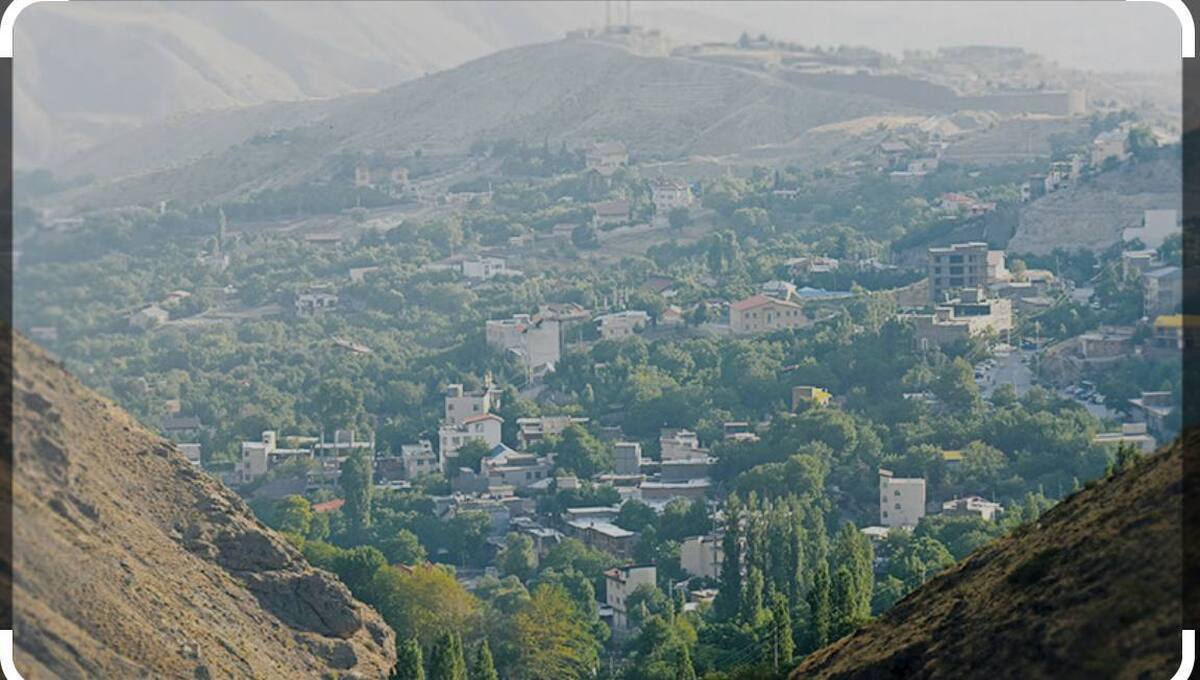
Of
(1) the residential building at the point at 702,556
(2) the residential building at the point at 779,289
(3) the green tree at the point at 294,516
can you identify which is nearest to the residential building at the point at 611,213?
(2) the residential building at the point at 779,289

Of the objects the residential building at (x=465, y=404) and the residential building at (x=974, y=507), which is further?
A: the residential building at (x=465, y=404)

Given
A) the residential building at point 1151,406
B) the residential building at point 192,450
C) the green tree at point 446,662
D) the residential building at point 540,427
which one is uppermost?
the green tree at point 446,662

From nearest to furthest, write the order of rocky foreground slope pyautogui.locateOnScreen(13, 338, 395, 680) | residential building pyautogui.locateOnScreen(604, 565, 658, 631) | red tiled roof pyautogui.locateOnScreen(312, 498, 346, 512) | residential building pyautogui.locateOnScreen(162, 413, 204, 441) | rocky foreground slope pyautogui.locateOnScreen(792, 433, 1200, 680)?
rocky foreground slope pyautogui.locateOnScreen(792, 433, 1200, 680) < rocky foreground slope pyautogui.locateOnScreen(13, 338, 395, 680) < residential building pyautogui.locateOnScreen(604, 565, 658, 631) < red tiled roof pyautogui.locateOnScreen(312, 498, 346, 512) < residential building pyautogui.locateOnScreen(162, 413, 204, 441)

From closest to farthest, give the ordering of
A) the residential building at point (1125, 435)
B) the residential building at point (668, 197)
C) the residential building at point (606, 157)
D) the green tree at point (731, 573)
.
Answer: the green tree at point (731, 573)
the residential building at point (1125, 435)
the residential building at point (668, 197)
the residential building at point (606, 157)

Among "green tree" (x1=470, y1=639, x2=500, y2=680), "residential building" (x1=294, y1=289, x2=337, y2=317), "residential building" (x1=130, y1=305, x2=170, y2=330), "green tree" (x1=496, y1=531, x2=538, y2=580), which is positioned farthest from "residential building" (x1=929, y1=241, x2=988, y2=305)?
"green tree" (x1=470, y1=639, x2=500, y2=680)

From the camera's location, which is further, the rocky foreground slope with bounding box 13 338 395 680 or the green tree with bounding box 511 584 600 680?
the green tree with bounding box 511 584 600 680

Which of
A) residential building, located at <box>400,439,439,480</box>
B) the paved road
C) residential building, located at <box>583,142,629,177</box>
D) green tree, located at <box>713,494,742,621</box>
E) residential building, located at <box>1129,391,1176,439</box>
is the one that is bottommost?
residential building, located at <box>400,439,439,480</box>

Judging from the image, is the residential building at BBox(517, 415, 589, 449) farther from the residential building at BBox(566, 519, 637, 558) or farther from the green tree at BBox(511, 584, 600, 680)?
the green tree at BBox(511, 584, 600, 680)

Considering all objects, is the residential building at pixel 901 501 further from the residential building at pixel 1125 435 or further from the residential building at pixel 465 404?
the residential building at pixel 465 404
